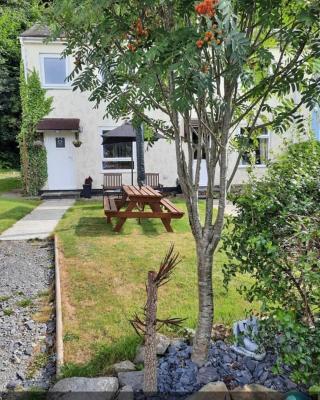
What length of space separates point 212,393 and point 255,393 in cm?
30

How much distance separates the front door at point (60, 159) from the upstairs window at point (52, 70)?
1.97 m

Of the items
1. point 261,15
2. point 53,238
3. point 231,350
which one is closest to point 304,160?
point 261,15

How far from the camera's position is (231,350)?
3.27m

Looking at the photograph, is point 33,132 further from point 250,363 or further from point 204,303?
point 250,363

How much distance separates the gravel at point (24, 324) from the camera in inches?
131

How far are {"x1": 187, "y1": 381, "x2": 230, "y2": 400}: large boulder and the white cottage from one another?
12.3 m

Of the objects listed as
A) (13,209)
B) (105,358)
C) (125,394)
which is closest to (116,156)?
(13,209)

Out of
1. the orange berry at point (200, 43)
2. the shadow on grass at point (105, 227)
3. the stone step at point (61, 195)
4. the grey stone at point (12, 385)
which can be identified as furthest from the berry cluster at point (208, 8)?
the stone step at point (61, 195)

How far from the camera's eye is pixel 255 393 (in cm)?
263

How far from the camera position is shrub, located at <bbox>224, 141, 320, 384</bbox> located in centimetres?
232

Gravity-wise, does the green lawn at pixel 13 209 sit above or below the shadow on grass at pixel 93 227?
above

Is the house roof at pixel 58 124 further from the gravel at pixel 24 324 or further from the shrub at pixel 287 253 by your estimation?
the shrub at pixel 287 253

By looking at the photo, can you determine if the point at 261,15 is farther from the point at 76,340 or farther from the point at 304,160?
the point at 76,340

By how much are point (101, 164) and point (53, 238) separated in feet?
24.9
